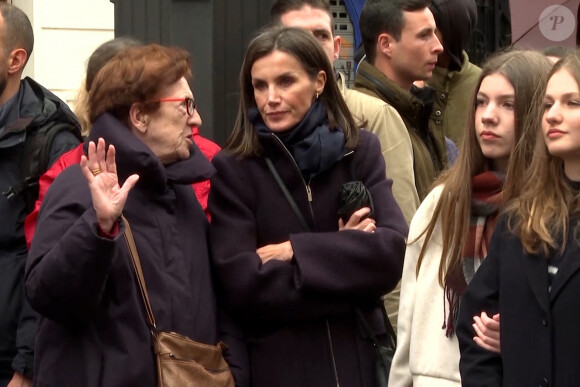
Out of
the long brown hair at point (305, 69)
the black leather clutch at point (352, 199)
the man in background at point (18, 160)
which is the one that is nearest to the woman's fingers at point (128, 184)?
the long brown hair at point (305, 69)

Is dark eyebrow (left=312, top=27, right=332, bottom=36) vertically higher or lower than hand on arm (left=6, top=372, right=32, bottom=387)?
higher

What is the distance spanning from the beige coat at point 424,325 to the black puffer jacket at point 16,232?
1.44 m

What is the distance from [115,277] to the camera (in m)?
4.52

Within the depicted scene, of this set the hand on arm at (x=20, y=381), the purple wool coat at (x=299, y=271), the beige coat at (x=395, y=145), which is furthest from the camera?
the beige coat at (x=395, y=145)

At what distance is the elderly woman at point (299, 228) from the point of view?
191 inches

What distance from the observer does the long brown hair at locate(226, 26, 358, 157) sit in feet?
16.7

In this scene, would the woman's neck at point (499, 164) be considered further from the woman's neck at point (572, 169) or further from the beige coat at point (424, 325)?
the woman's neck at point (572, 169)

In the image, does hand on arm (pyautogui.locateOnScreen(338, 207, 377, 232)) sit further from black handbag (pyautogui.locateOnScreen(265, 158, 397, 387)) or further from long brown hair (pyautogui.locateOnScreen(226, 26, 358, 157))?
long brown hair (pyautogui.locateOnScreen(226, 26, 358, 157))

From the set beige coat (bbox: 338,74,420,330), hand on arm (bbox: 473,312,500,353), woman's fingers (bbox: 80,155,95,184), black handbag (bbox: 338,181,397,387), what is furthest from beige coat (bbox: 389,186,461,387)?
woman's fingers (bbox: 80,155,95,184)

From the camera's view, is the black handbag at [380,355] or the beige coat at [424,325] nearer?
the beige coat at [424,325]

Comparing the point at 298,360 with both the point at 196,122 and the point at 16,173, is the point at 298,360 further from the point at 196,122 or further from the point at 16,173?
the point at 16,173

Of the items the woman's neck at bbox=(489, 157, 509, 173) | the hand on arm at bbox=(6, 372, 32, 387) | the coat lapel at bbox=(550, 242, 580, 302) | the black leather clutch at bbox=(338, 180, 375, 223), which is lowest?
the hand on arm at bbox=(6, 372, 32, 387)

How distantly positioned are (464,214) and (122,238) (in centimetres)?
111

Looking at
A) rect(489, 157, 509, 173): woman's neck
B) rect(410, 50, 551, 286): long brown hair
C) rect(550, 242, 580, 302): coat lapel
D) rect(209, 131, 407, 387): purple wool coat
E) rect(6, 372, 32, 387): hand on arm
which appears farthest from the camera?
rect(6, 372, 32, 387): hand on arm
